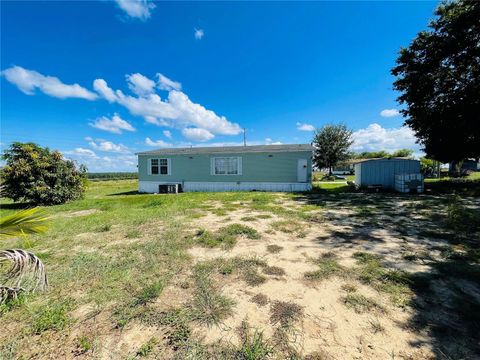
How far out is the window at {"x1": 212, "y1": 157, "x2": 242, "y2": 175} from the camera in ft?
49.2

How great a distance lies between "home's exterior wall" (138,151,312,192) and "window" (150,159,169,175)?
11.7 inches

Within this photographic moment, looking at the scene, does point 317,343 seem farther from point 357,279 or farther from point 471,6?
point 471,6

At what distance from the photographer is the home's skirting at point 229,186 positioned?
46.4ft

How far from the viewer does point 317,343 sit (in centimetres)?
206

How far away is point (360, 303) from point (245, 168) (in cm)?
1248

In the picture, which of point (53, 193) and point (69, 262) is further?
point (53, 193)

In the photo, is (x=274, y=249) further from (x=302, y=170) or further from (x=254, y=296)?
(x=302, y=170)

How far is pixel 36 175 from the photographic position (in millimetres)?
10859

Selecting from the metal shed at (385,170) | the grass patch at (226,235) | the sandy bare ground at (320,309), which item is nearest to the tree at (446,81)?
the metal shed at (385,170)

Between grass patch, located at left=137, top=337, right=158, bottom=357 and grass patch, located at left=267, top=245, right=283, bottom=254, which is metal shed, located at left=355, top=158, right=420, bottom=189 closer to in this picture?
grass patch, located at left=267, top=245, right=283, bottom=254

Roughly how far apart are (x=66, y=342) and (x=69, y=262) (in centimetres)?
231

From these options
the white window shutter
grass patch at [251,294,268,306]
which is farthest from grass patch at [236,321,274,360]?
the white window shutter

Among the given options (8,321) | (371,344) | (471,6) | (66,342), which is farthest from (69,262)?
(471,6)

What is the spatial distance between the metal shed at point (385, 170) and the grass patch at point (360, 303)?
12233 millimetres
